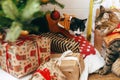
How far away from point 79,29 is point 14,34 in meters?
0.61

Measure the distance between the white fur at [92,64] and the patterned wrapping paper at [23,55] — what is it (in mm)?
264

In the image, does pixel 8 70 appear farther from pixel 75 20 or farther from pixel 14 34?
pixel 75 20

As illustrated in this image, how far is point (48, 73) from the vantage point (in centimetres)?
104

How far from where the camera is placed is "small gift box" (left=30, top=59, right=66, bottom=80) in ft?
3.38

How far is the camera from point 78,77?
1.18 meters

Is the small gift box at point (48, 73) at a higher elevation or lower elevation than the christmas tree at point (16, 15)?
lower

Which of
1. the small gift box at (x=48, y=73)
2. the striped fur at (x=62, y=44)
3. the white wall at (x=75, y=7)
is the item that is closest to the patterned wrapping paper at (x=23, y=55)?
the small gift box at (x=48, y=73)

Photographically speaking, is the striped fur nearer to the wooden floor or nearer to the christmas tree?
the wooden floor

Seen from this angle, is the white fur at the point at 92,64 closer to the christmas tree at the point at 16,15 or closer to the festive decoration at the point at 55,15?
the festive decoration at the point at 55,15

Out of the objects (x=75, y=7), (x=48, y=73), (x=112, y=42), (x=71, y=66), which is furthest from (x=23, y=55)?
(x=75, y=7)

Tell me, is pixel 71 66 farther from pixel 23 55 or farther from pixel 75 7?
pixel 75 7

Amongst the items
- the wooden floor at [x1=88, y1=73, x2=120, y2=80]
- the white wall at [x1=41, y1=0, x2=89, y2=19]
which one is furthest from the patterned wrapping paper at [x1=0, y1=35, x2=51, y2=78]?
the white wall at [x1=41, y1=0, x2=89, y2=19]

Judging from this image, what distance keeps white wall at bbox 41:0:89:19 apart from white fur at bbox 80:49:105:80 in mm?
393

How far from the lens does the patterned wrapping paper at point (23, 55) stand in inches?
42.2
